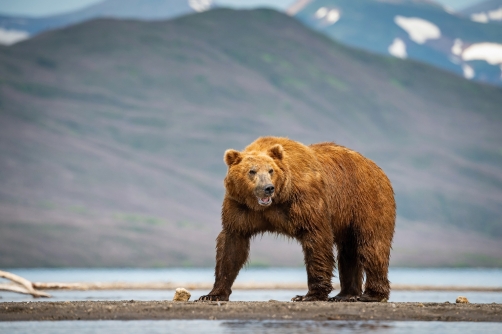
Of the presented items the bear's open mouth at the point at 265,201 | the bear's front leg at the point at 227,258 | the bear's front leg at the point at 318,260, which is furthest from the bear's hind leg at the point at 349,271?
the bear's open mouth at the point at 265,201

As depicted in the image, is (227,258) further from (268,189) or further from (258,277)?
(258,277)

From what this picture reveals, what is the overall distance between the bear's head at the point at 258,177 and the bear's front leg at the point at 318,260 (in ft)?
2.82

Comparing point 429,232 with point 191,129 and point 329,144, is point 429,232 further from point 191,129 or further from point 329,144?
point 329,144

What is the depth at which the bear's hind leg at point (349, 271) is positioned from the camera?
18391 mm

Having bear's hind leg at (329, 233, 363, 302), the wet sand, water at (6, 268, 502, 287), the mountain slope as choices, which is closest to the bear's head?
the wet sand

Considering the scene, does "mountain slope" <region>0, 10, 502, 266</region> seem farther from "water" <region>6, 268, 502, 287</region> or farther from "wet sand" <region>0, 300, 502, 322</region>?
"wet sand" <region>0, 300, 502, 322</region>

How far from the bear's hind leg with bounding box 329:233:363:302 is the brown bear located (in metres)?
0.02

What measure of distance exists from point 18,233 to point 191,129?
5515 centimetres

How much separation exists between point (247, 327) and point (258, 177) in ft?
7.85

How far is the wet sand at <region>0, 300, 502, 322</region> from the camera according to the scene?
16.0 meters

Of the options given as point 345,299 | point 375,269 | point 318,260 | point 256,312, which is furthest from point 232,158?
point 345,299

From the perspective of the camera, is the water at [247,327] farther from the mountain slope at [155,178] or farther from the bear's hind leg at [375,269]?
the mountain slope at [155,178]

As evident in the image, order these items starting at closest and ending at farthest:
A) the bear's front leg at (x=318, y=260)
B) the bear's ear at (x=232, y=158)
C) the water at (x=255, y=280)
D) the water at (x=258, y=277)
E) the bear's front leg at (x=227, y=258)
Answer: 1. the bear's front leg at (x=318, y=260)
2. the bear's ear at (x=232, y=158)
3. the bear's front leg at (x=227, y=258)
4. the water at (x=255, y=280)
5. the water at (x=258, y=277)

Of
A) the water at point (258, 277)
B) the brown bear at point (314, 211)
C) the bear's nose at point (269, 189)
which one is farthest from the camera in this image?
the water at point (258, 277)
